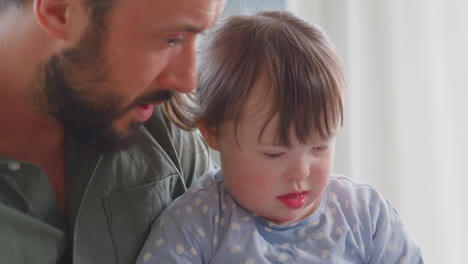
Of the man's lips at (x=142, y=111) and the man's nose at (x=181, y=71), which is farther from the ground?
the man's nose at (x=181, y=71)

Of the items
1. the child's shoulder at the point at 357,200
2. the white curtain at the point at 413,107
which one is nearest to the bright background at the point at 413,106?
the white curtain at the point at 413,107

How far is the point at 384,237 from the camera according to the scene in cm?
122

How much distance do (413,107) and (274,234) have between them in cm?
83

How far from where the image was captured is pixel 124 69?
1111 millimetres

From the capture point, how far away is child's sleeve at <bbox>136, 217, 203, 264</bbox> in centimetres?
116

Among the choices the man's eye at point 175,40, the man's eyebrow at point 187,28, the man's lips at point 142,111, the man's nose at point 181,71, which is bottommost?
the man's lips at point 142,111

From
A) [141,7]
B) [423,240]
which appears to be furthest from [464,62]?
[141,7]

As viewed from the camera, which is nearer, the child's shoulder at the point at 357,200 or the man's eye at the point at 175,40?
the man's eye at the point at 175,40

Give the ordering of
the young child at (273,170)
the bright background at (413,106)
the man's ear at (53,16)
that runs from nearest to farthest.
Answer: the man's ear at (53,16), the young child at (273,170), the bright background at (413,106)

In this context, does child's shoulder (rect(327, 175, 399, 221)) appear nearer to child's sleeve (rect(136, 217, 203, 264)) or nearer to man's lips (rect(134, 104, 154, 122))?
child's sleeve (rect(136, 217, 203, 264))

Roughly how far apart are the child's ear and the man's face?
121mm

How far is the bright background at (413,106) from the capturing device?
1.82 meters

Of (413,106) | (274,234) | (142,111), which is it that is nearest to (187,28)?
(142,111)

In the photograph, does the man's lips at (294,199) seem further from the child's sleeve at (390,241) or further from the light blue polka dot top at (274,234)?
the child's sleeve at (390,241)
